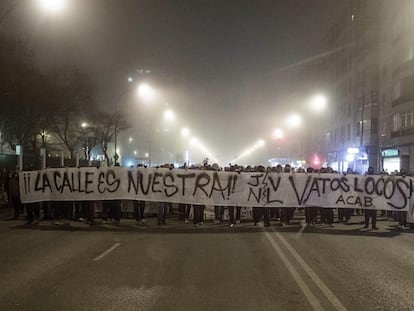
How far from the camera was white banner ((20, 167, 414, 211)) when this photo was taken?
58.2 feet

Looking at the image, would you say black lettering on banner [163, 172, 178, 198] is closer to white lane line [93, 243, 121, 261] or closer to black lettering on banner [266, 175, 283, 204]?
black lettering on banner [266, 175, 283, 204]

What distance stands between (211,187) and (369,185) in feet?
17.6

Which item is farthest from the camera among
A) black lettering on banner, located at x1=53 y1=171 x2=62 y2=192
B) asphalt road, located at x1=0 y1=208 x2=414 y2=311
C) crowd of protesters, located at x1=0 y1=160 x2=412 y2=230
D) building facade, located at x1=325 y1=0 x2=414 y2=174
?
building facade, located at x1=325 y1=0 x2=414 y2=174

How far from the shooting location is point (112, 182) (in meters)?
17.9

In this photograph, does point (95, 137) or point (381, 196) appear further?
point (95, 137)

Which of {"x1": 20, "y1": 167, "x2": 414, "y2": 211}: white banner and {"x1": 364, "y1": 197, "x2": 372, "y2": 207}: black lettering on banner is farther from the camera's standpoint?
{"x1": 20, "y1": 167, "x2": 414, "y2": 211}: white banner

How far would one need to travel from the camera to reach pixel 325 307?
7.08 m

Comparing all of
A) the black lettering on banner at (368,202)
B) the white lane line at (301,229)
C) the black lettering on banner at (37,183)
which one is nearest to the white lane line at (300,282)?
the white lane line at (301,229)

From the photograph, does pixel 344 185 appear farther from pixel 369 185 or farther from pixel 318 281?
pixel 318 281

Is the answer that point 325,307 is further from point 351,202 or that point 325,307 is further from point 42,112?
point 42,112

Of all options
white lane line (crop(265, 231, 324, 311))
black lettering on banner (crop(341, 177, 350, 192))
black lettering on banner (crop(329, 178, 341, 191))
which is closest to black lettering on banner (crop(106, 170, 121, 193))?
white lane line (crop(265, 231, 324, 311))

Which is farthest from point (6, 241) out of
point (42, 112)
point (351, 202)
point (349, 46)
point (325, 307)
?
point (349, 46)

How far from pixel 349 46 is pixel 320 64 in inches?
896

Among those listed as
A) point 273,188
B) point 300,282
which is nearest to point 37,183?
point 273,188
